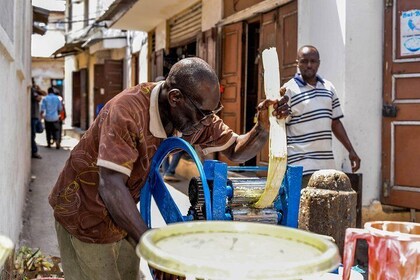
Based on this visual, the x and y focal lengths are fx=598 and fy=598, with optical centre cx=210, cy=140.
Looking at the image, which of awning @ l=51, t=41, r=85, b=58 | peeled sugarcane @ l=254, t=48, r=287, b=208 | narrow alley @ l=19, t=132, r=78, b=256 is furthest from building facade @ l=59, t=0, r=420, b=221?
awning @ l=51, t=41, r=85, b=58

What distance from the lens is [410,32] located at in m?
5.72

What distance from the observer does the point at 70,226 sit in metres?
2.30

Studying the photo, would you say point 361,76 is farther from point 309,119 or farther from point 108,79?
point 108,79

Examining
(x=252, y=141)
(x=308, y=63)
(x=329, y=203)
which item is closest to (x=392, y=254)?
(x=252, y=141)

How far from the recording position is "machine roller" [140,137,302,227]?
70.3 inches

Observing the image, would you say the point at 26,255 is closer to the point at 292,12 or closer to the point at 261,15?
the point at 292,12

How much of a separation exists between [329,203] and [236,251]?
11.1 feet

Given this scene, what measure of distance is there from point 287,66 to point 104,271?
17.6ft

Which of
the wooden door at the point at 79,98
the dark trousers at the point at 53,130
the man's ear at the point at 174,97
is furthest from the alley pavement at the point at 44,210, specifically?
the wooden door at the point at 79,98

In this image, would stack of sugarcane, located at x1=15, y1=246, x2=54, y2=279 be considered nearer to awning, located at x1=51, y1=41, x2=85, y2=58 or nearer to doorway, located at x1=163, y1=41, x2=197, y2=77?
doorway, located at x1=163, y1=41, x2=197, y2=77

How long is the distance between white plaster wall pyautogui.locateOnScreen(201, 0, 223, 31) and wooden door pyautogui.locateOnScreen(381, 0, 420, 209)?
3929mm

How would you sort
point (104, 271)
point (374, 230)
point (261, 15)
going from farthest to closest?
point (261, 15), point (104, 271), point (374, 230)

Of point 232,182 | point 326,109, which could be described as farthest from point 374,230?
point 326,109

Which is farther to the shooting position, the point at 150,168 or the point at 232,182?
the point at 150,168
